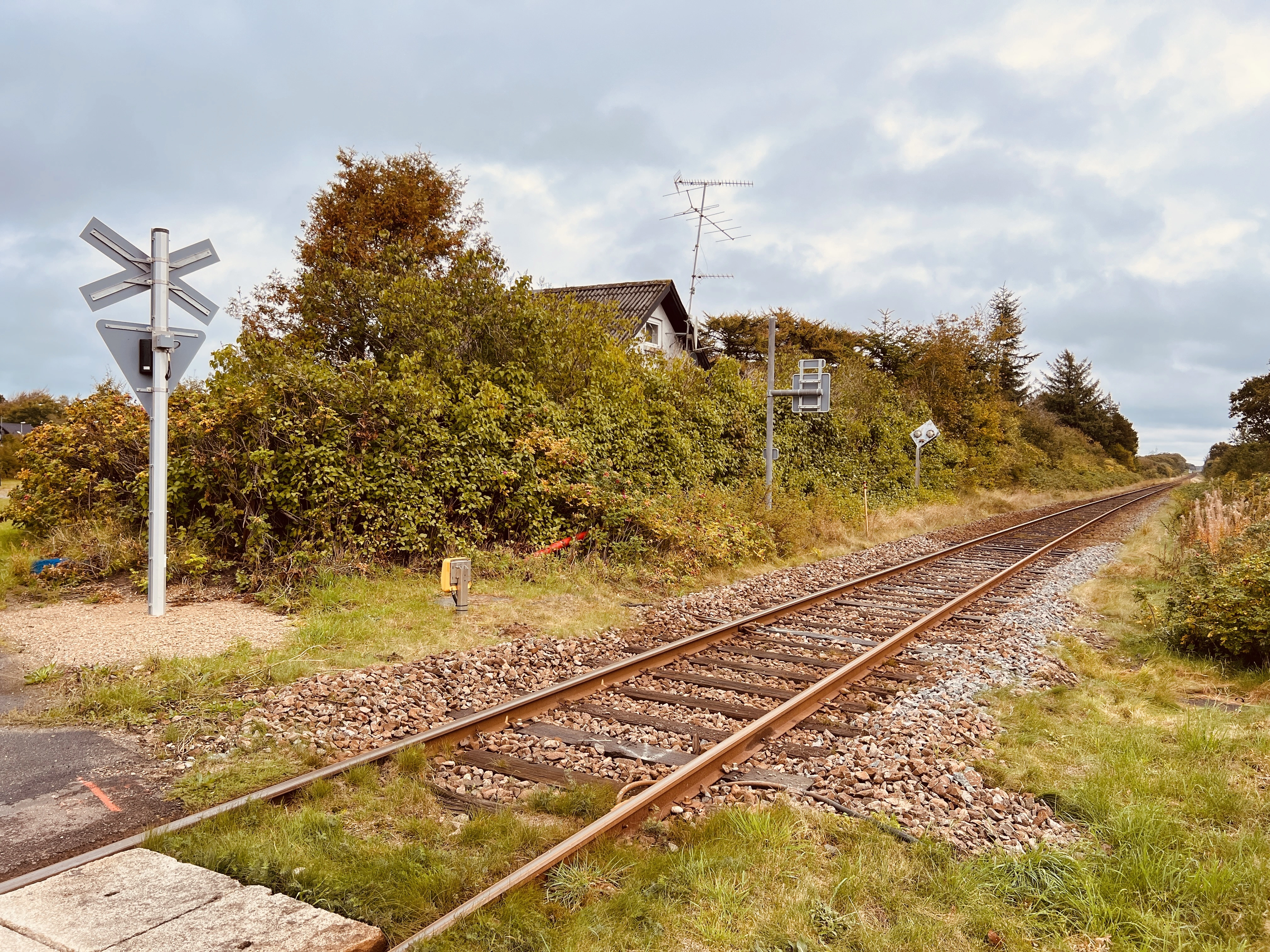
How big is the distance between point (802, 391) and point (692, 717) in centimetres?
1131

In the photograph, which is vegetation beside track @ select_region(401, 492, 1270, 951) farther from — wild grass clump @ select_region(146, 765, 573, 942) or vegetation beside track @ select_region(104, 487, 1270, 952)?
wild grass clump @ select_region(146, 765, 573, 942)

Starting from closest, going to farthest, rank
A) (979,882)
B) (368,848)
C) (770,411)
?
1. (979,882)
2. (368,848)
3. (770,411)

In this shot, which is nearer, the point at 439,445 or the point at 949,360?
the point at 439,445

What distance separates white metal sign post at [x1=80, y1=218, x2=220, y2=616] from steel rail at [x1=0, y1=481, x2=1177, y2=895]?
4705 millimetres

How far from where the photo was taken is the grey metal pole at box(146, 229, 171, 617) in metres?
8.22

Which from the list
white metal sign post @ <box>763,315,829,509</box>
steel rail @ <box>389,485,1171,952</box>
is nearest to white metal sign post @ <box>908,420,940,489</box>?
white metal sign post @ <box>763,315,829,509</box>

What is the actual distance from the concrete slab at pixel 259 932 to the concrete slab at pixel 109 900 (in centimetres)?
7

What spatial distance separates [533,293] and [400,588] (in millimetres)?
6315

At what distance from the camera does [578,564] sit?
11320mm

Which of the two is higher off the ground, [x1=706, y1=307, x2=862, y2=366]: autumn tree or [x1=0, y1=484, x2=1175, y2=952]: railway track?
[x1=706, y1=307, x2=862, y2=366]: autumn tree

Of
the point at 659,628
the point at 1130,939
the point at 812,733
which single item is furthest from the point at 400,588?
the point at 1130,939

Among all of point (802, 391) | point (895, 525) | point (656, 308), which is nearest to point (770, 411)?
point (802, 391)

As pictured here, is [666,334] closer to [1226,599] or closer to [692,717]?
[1226,599]

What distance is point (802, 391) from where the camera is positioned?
16.2m
